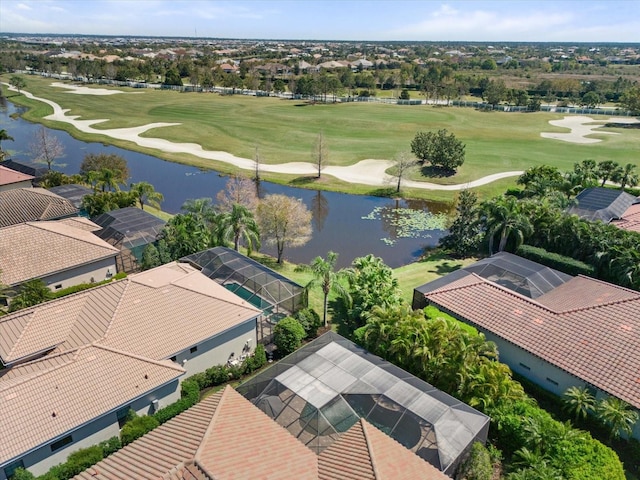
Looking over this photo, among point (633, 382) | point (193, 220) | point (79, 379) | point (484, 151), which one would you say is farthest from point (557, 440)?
point (484, 151)

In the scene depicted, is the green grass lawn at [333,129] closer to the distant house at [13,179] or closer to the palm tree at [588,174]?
the palm tree at [588,174]

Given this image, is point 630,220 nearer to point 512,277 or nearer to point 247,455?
point 512,277

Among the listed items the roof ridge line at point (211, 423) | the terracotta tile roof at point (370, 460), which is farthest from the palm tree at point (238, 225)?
the terracotta tile roof at point (370, 460)

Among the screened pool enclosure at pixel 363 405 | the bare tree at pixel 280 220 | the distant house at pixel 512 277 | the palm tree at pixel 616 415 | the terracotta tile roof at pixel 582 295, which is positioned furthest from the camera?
the bare tree at pixel 280 220

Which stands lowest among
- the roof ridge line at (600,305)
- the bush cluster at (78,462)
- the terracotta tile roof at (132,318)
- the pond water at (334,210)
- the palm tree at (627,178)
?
the pond water at (334,210)

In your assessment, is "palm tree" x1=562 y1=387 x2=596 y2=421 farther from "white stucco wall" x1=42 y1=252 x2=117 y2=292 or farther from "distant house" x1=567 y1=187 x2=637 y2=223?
"white stucco wall" x1=42 y1=252 x2=117 y2=292

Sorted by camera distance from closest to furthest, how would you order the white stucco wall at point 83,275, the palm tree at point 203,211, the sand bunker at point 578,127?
the white stucco wall at point 83,275
the palm tree at point 203,211
the sand bunker at point 578,127

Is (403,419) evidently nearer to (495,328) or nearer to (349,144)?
(495,328)
